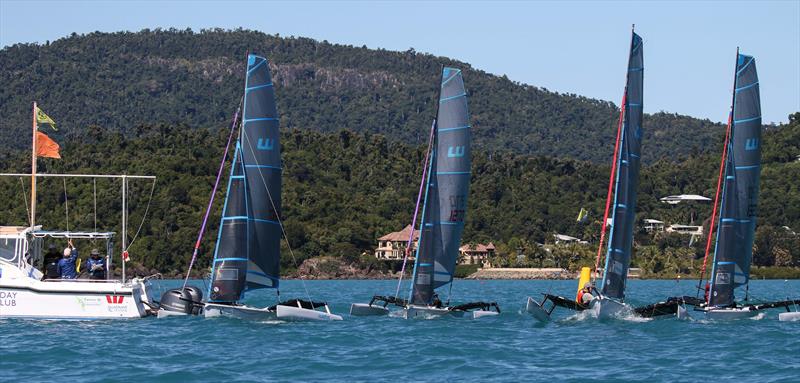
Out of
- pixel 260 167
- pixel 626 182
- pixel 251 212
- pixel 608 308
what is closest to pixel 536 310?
pixel 608 308

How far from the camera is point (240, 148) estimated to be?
147ft

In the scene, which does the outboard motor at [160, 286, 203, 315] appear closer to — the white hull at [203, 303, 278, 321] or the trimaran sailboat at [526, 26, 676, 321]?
the white hull at [203, 303, 278, 321]

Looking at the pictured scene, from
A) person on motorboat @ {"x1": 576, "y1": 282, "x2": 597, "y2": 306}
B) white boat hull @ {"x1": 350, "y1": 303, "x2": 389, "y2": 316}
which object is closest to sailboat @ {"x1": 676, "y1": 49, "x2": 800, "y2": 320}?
person on motorboat @ {"x1": 576, "y1": 282, "x2": 597, "y2": 306}

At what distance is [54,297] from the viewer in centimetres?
4350

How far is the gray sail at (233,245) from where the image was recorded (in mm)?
44375

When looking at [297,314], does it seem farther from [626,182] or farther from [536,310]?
[626,182]

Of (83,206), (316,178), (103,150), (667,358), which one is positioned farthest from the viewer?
(316,178)

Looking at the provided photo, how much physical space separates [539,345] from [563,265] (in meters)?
126

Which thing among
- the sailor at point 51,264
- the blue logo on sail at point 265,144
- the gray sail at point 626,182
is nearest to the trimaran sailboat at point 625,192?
the gray sail at point 626,182

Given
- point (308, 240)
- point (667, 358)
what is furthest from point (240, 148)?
point (308, 240)

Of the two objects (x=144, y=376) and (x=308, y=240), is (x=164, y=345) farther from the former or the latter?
(x=308, y=240)

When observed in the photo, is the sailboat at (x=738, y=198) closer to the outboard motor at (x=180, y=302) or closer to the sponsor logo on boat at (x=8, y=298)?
the outboard motor at (x=180, y=302)

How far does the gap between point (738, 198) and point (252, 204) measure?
687 inches

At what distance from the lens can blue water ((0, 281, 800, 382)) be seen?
108ft
